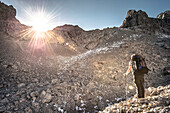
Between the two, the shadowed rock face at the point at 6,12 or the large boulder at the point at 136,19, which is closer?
the shadowed rock face at the point at 6,12

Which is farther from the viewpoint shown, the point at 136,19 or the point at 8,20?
the point at 136,19

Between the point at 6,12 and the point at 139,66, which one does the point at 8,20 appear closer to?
the point at 6,12

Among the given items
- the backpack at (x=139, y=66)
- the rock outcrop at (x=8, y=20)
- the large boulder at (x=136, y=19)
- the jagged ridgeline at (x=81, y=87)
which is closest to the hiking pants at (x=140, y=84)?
the backpack at (x=139, y=66)

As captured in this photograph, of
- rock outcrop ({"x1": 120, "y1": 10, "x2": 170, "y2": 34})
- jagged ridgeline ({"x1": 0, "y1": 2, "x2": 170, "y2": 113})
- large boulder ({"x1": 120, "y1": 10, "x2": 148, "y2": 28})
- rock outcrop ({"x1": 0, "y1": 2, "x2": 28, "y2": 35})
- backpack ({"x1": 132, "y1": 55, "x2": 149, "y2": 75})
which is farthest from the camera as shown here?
large boulder ({"x1": 120, "y1": 10, "x2": 148, "y2": 28})

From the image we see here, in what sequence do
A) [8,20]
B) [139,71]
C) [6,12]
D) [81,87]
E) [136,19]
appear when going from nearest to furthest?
1. [139,71]
2. [81,87]
3. [8,20]
4. [6,12]
5. [136,19]

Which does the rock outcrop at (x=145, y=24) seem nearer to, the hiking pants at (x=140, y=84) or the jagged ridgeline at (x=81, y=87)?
the jagged ridgeline at (x=81, y=87)

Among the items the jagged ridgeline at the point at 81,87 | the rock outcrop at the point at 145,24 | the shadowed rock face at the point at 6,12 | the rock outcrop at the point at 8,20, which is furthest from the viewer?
the rock outcrop at the point at 145,24

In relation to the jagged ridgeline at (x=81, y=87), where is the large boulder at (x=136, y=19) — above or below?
above

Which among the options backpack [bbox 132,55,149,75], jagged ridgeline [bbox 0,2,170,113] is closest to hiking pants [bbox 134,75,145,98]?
backpack [bbox 132,55,149,75]

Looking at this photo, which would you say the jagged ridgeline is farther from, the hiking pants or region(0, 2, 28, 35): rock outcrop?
the hiking pants

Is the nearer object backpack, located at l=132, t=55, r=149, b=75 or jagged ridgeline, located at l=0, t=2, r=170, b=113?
backpack, located at l=132, t=55, r=149, b=75

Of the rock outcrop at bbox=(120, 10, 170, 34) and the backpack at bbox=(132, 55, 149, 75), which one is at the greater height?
the rock outcrop at bbox=(120, 10, 170, 34)

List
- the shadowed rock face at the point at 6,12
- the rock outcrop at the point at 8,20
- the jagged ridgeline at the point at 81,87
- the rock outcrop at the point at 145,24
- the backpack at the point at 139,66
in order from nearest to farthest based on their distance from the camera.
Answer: the backpack at the point at 139,66 < the jagged ridgeline at the point at 81,87 < the rock outcrop at the point at 8,20 < the shadowed rock face at the point at 6,12 < the rock outcrop at the point at 145,24

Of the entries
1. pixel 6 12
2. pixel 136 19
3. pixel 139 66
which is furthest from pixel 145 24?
pixel 6 12
